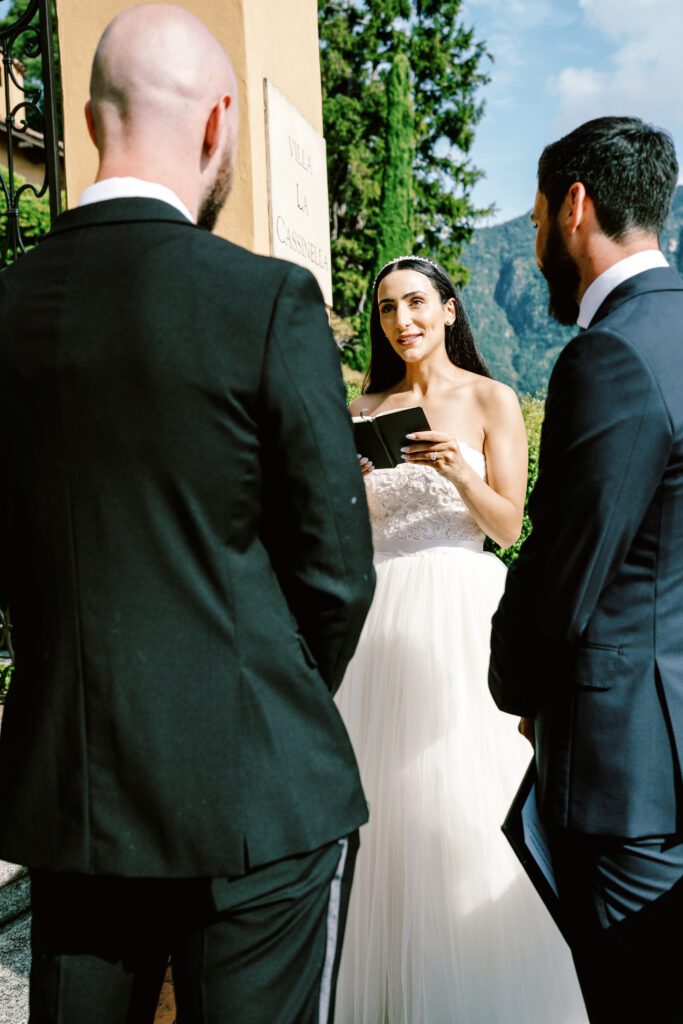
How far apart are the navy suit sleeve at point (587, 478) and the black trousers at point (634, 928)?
388 millimetres

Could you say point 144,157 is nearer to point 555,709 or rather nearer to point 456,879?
point 555,709

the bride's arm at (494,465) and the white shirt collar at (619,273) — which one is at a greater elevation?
the white shirt collar at (619,273)

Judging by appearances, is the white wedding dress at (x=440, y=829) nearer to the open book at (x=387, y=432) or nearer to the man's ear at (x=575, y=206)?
the open book at (x=387, y=432)

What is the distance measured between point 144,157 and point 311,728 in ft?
2.92

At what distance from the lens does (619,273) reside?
1.70 m

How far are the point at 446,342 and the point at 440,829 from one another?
183 centimetres

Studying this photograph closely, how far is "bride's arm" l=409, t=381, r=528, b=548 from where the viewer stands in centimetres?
289

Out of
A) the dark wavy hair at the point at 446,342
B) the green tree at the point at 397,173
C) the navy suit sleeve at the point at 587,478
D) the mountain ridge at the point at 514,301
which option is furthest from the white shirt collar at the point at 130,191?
the mountain ridge at the point at 514,301

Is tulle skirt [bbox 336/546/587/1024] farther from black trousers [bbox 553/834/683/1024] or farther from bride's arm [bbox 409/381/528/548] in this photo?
black trousers [bbox 553/834/683/1024]

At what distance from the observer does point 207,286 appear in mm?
1225

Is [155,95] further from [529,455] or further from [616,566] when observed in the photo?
[529,455]

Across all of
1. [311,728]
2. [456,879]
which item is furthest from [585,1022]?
[311,728]

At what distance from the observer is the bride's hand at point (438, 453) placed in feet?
9.42

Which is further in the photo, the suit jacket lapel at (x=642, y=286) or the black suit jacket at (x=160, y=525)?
the suit jacket lapel at (x=642, y=286)
